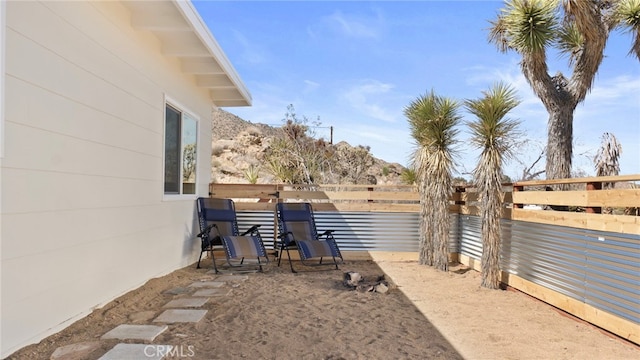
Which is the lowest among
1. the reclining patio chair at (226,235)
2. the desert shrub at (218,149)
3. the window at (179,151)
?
the reclining patio chair at (226,235)

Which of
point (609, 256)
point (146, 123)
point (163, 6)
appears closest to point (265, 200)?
point (146, 123)

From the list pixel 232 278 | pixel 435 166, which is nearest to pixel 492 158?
pixel 435 166

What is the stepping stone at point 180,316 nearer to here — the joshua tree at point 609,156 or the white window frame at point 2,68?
the white window frame at point 2,68

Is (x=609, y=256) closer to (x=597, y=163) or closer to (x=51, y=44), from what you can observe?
(x=51, y=44)

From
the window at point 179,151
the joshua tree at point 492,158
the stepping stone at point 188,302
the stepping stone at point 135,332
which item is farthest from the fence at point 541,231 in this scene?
the stepping stone at point 135,332

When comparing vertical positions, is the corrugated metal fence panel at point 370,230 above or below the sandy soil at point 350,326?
above

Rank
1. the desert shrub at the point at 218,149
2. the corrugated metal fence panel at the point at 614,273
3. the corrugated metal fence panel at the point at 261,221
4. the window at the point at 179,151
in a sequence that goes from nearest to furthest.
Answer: the corrugated metal fence panel at the point at 614,273
the window at the point at 179,151
the corrugated metal fence panel at the point at 261,221
the desert shrub at the point at 218,149

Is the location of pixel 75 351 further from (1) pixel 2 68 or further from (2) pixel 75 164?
(1) pixel 2 68

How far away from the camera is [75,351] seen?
2.64 metres

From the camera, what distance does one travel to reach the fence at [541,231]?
129 inches

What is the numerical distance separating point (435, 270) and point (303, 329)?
341 centimetres

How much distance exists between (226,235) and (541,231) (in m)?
4.23

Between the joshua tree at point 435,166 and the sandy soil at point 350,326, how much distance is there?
1.25 meters

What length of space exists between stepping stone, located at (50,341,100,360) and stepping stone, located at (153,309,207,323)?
624 mm
